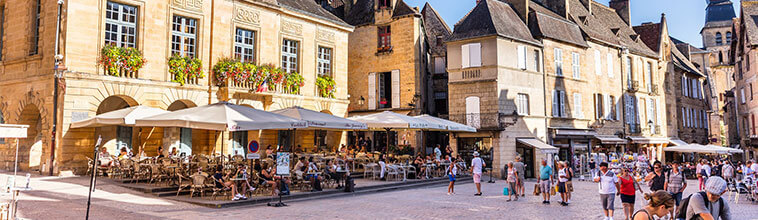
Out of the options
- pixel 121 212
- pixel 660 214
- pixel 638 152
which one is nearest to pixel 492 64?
pixel 638 152

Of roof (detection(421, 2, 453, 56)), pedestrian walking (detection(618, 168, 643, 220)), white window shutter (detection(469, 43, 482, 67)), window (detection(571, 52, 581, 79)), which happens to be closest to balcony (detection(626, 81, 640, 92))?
window (detection(571, 52, 581, 79))

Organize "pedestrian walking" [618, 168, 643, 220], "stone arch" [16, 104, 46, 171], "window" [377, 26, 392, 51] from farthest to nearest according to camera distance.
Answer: "window" [377, 26, 392, 51]
"stone arch" [16, 104, 46, 171]
"pedestrian walking" [618, 168, 643, 220]

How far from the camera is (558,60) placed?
88.3 feet

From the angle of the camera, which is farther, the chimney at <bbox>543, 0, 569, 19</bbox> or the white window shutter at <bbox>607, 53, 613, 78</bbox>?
the white window shutter at <bbox>607, 53, 613, 78</bbox>

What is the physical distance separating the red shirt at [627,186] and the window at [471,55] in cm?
1564

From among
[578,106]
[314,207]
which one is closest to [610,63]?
[578,106]

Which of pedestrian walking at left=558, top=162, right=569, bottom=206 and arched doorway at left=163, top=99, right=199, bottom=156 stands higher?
arched doorway at left=163, top=99, right=199, bottom=156

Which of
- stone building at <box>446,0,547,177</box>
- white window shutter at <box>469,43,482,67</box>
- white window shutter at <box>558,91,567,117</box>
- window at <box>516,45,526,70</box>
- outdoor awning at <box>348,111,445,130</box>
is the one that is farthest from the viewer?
white window shutter at <box>558,91,567,117</box>

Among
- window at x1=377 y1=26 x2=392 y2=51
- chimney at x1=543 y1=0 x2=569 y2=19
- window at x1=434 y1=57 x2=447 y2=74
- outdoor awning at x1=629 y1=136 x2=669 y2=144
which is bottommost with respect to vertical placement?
outdoor awning at x1=629 y1=136 x2=669 y2=144

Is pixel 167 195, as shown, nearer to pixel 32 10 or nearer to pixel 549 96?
pixel 32 10

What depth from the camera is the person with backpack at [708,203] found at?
4.61 metres

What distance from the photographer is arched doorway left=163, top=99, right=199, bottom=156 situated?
1858cm

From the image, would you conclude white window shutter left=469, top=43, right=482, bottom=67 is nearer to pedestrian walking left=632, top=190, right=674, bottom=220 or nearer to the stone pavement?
the stone pavement

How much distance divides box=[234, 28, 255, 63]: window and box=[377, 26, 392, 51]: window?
8957mm
